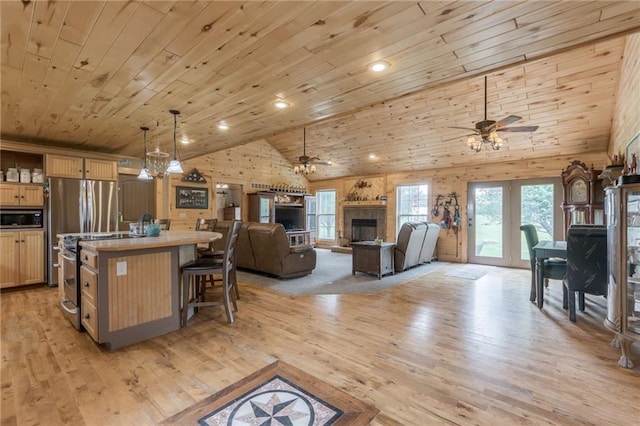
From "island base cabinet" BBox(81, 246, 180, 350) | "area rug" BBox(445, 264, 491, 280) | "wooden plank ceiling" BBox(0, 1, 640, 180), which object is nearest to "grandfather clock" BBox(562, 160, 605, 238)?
"wooden plank ceiling" BBox(0, 1, 640, 180)

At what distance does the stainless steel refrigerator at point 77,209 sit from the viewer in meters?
4.78

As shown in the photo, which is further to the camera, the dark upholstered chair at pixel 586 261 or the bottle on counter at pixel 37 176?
the bottle on counter at pixel 37 176

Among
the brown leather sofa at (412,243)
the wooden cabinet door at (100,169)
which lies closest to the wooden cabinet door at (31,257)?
the wooden cabinet door at (100,169)

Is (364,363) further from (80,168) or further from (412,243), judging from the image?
(80,168)

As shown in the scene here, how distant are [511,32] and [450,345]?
2562mm

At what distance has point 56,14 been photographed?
1805 millimetres

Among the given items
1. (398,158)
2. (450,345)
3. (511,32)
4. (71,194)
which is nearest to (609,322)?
(450,345)

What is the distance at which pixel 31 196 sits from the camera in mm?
4723

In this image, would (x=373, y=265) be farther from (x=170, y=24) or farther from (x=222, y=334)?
(x=170, y=24)

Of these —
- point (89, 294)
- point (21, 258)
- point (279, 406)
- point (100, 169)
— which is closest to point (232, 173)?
point (100, 169)

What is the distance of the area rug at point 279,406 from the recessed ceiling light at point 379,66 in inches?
100

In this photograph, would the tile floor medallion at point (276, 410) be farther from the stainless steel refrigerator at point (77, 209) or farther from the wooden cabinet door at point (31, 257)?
the wooden cabinet door at point (31, 257)

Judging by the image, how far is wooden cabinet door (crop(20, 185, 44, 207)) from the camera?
4.64 m

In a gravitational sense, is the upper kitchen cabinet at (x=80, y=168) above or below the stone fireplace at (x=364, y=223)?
above
